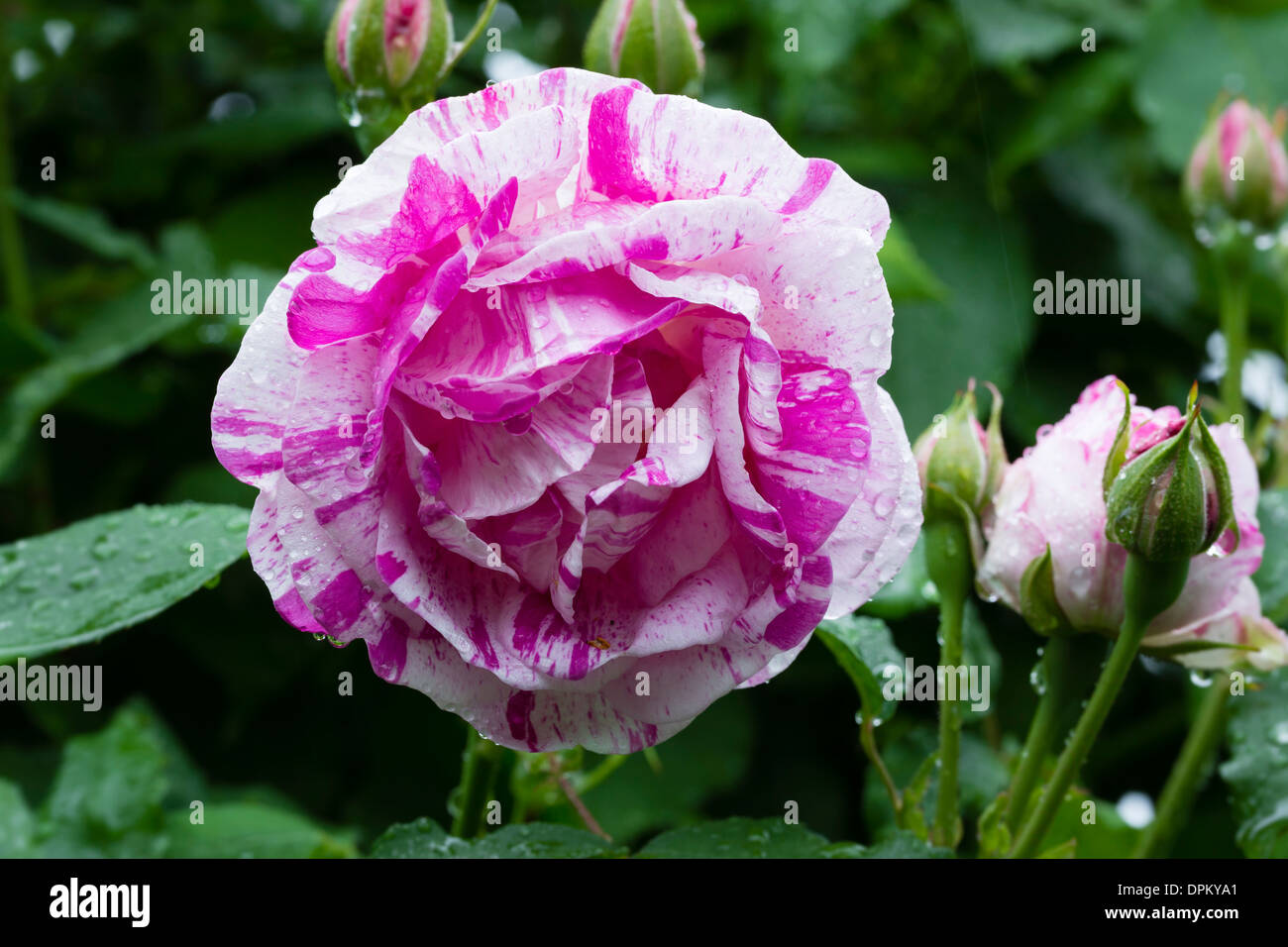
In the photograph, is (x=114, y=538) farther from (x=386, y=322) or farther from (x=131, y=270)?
(x=131, y=270)

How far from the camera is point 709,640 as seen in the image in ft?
1.29

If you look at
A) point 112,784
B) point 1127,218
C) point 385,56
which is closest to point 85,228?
point 112,784

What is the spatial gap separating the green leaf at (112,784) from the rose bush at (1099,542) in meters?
0.55

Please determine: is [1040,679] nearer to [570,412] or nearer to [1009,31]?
[570,412]

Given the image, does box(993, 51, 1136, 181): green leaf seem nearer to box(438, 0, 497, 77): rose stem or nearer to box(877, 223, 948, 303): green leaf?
box(877, 223, 948, 303): green leaf

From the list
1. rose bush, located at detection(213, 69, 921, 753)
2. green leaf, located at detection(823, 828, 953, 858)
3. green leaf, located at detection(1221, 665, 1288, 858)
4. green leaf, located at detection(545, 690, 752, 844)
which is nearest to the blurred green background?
green leaf, located at detection(545, 690, 752, 844)

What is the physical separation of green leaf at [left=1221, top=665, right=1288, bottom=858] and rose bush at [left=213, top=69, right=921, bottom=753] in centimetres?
29

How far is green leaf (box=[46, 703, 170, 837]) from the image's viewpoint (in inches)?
30.1

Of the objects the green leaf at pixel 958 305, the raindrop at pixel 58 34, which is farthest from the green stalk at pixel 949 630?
the raindrop at pixel 58 34

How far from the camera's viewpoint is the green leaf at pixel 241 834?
753 mm

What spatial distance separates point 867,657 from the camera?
592 millimetres

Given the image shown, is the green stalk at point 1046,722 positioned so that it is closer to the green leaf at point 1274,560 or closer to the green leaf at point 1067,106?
the green leaf at point 1274,560

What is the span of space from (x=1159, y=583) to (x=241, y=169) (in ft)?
3.83
